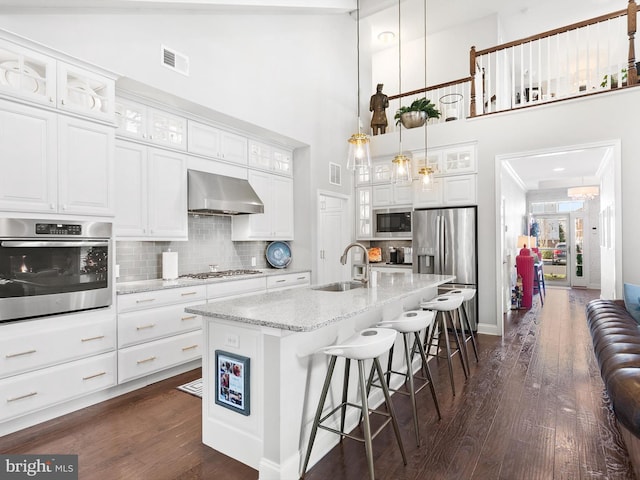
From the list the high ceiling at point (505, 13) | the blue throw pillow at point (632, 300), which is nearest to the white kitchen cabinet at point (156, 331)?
the high ceiling at point (505, 13)

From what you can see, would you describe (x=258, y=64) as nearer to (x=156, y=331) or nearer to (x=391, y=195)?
(x=391, y=195)

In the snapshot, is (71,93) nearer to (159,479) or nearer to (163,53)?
(163,53)

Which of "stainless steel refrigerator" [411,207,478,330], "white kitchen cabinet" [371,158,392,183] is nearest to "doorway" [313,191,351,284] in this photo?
"white kitchen cabinet" [371,158,392,183]

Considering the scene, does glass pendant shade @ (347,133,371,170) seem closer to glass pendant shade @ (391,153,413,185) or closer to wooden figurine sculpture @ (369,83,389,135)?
glass pendant shade @ (391,153,413,185)

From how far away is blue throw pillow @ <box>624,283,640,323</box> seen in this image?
3370 millimetres

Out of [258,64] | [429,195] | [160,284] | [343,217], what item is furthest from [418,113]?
[160,284]

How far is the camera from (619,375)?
206cm

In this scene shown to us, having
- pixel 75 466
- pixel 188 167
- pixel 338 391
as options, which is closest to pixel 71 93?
pixel 188 167

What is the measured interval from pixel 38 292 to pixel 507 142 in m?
5.52

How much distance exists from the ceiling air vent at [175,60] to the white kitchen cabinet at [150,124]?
1.52 feet

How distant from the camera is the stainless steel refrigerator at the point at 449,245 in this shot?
527 cm

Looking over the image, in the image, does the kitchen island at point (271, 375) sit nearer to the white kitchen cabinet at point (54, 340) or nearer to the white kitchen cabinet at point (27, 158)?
the white kitchen cabinet at point (54, 340)

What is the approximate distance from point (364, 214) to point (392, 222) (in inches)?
21.1

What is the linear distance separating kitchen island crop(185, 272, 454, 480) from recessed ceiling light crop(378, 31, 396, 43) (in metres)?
6.77
